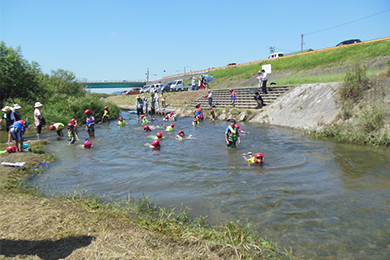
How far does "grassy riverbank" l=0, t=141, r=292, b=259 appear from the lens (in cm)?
344

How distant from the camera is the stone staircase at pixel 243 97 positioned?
2148 centimetres

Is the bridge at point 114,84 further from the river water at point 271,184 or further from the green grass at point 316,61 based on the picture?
the river water at point 271,184

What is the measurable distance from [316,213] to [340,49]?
36276mm

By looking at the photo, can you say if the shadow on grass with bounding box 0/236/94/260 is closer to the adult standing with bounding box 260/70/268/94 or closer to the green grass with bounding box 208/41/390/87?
the adult standing with bounding box 260/70/268/94

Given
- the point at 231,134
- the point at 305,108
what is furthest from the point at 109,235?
the point at 305,108

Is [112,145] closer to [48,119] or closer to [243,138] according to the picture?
[243,138]

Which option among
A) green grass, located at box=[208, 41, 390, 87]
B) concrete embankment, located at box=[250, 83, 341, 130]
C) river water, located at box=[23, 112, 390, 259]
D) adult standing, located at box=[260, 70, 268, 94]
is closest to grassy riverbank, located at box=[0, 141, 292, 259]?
river water, located at box=[23, 112, 390, 259]

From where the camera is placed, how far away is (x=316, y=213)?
5.31m

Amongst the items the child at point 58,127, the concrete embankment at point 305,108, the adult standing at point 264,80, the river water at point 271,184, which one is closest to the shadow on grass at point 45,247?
the river water at point 271,184

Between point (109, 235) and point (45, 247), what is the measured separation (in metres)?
0.80

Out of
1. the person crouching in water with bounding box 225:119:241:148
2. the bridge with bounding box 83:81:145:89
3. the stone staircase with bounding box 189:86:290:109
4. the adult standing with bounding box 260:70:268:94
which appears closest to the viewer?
the person crouching in water with bounding box 225:119:241:148

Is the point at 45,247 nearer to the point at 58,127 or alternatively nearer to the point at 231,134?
the point at 231,134

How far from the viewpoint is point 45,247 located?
3533 mm

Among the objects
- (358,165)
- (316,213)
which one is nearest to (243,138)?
(358,165)
